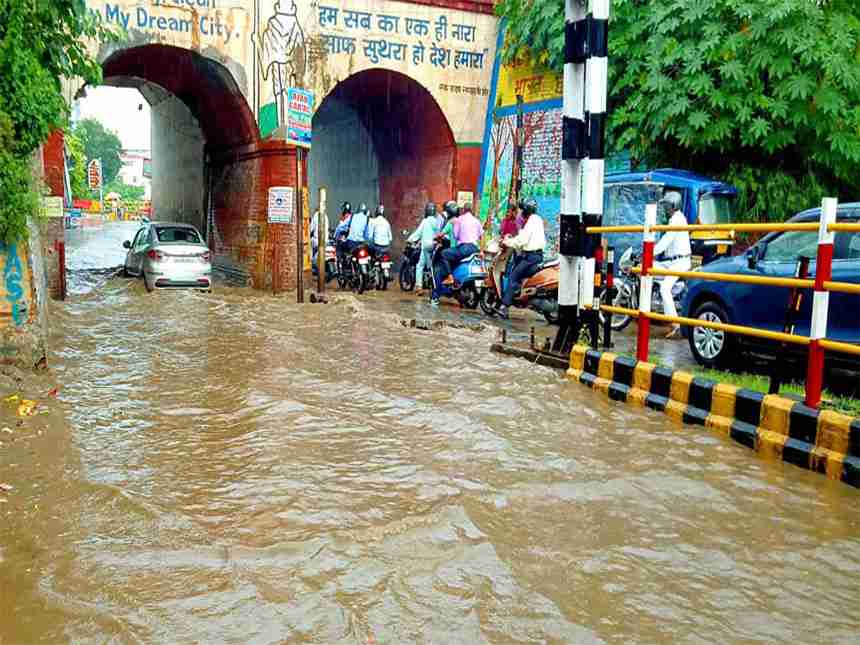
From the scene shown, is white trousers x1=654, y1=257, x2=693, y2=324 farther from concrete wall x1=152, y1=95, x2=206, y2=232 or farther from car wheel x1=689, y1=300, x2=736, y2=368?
concrete wall x1=152, y1=95, x2=206, y2=232

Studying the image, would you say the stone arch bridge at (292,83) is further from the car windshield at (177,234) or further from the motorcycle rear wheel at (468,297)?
the motorcycle rear wheel at (468,297)

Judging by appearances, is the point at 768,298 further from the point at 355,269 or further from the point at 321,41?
the point at 321,41

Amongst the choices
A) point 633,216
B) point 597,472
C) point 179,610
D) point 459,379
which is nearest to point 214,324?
point 459,379

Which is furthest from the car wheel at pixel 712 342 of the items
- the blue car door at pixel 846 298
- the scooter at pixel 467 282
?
the scooter at pixel 467 282

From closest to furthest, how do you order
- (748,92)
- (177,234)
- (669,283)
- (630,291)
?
1. (669,283)
2. (630,291)
3. (748,92)
4. (177,234)

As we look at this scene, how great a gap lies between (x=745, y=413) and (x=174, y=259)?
10854 mm

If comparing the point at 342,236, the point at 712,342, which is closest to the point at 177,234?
the point at 342,236

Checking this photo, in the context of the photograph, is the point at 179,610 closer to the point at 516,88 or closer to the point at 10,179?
the point at 10,179

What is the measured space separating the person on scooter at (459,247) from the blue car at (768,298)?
524cm

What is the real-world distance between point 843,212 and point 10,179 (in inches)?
255

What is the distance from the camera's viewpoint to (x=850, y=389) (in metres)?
6.77

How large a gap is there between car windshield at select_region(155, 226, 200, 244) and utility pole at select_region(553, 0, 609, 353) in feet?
28.9

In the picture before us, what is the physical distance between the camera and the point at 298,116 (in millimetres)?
12844

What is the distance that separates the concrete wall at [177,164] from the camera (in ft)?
68.2
